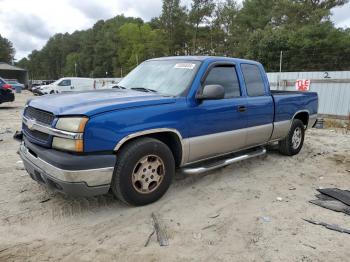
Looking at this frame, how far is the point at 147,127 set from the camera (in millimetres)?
3846

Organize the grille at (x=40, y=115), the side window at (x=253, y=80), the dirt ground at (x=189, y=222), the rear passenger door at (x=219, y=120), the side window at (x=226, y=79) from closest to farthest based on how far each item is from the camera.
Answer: the dirt ground at (x=189, y=222)
the grille at (x=40, y=115)
the rear passenger door at (x=219, y=120)
the side window at (x=226, y=79)
the side window at (x=253, y=80)

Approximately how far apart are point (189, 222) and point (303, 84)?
12616mm

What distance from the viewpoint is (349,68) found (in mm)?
24797

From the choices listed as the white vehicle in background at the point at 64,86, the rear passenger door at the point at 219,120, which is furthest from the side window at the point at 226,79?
the white vehicle in background at the point at 64,86

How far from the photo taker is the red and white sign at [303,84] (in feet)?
47.8

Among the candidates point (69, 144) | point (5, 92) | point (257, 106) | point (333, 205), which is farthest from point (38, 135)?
point (5, 92)

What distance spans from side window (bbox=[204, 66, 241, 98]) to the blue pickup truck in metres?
0.02

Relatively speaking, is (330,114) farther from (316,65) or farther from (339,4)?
(339,4)

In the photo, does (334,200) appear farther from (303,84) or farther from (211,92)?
(303,84)

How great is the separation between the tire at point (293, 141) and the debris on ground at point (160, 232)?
Answer: 3790mm

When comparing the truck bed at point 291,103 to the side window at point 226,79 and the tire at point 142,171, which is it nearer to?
the side window at point 226,79

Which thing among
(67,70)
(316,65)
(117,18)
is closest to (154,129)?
(316,65)

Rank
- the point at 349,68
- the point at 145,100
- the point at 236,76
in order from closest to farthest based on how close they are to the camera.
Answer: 1. the point at 145,100
2. the point at 236,76
3. the point at 349,68

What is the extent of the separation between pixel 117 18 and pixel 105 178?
105600mm
